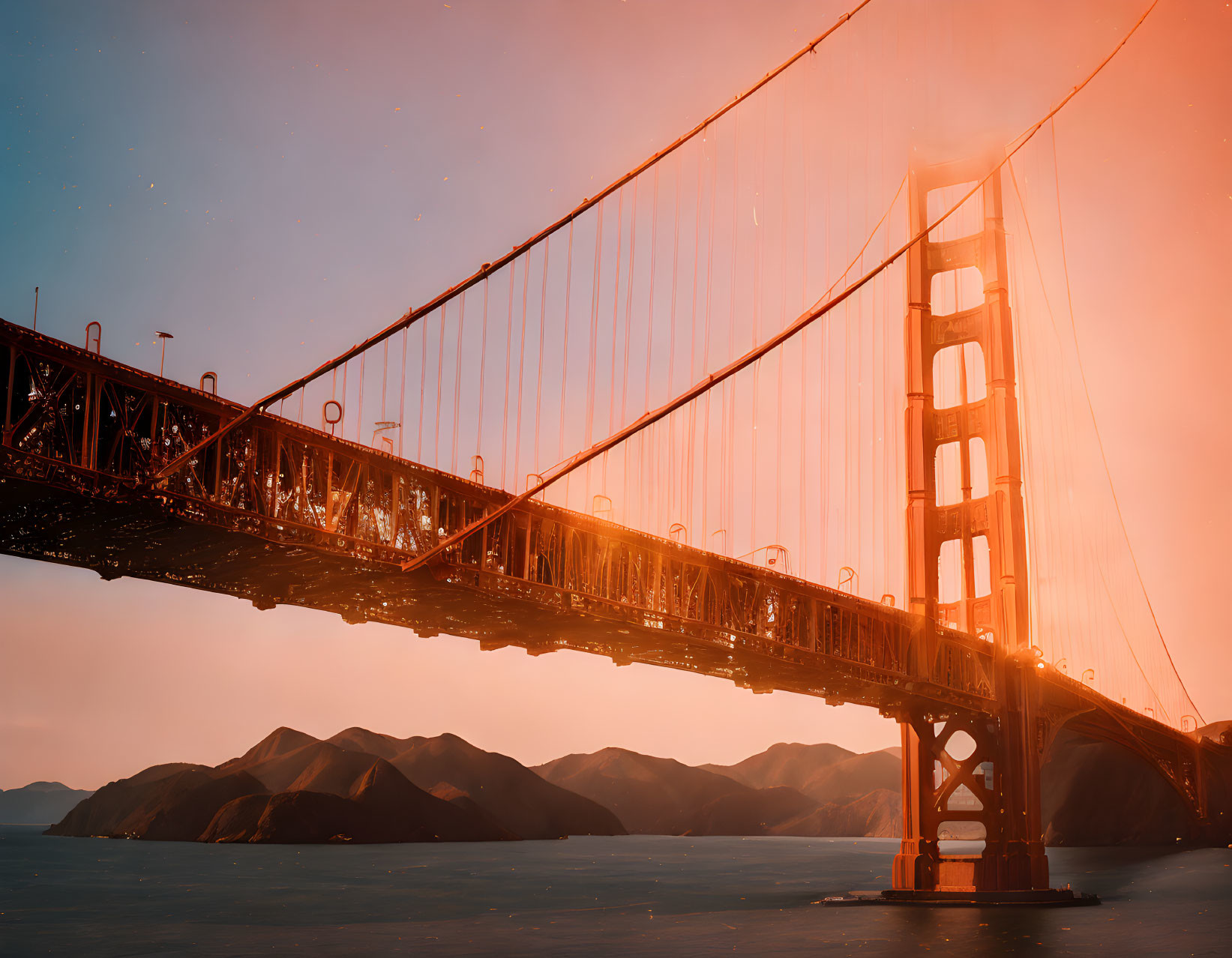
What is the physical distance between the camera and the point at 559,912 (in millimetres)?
52438

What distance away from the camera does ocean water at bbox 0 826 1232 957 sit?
3547 cm

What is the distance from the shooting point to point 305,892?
2662 inches

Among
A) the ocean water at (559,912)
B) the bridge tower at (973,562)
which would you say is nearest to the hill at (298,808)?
the ocean water at (559,912)

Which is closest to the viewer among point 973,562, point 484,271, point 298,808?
point 484,271

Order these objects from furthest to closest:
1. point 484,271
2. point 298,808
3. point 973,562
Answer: point 298,808, point 973,562, point 484,271

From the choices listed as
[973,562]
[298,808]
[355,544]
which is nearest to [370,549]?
[355,544]

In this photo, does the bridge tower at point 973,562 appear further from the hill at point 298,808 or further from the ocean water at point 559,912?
the hill at point 298,808

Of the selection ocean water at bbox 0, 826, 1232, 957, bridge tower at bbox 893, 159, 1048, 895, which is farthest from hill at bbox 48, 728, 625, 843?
bridge tower at bbox 893, 159, 1048, 895

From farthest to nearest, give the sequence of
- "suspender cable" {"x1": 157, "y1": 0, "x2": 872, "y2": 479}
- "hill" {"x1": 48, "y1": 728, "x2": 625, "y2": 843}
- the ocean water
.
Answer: "hill" {"x1": 48, "y1": 728, "x2": 625, "y2": 843} < the ocean water < "suspender cable" {"x1": 157, "y1": 0, "x2": 872, "y2": 479}

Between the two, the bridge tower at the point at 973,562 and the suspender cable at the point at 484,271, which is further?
the bridge tower at the point at 973,562

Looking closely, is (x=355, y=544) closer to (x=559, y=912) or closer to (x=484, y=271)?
(x=484, y=271)

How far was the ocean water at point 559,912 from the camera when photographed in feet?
116

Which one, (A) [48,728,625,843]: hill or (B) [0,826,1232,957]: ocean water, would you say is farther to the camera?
(A) [48,728,625,843]: hill

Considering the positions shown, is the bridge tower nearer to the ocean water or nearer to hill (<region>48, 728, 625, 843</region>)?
the ocean water
